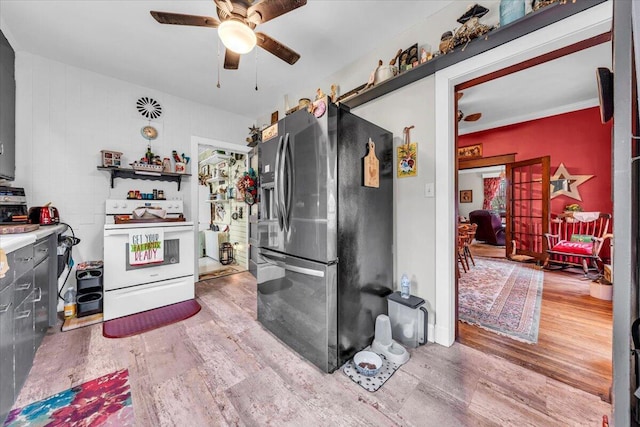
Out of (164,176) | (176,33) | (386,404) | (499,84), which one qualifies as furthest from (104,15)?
(499,84)

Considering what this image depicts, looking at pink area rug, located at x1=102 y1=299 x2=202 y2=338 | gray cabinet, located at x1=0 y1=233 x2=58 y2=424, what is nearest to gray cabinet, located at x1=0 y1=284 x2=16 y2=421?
gray cabinet, located at x1=0 y1=233 x2=58 y2=424

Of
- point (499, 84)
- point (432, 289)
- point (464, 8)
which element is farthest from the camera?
point (499, 84)

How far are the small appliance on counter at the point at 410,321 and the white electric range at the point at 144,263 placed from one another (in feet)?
7.61

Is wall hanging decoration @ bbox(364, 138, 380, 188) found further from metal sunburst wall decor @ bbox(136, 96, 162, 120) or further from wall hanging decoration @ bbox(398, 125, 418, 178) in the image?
metal sunburst wall decor @ bbox(136, 96, 162, 120)

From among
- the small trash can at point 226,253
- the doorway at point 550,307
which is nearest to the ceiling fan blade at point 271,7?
the doorway at point 550,307

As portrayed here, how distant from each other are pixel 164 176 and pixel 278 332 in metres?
2.69

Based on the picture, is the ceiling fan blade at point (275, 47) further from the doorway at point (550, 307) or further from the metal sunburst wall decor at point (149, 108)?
the metal sunburst wall decor at point (149, 108)

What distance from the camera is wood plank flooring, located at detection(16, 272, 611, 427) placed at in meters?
1.25

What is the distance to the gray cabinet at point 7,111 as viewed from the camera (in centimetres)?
194

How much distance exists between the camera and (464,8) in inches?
69.7

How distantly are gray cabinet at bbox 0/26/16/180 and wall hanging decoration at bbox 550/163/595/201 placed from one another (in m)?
7.10

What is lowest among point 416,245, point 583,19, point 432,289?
point 432,289

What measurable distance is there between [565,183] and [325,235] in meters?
4.86

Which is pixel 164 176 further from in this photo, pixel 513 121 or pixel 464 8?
pixel 513 121
